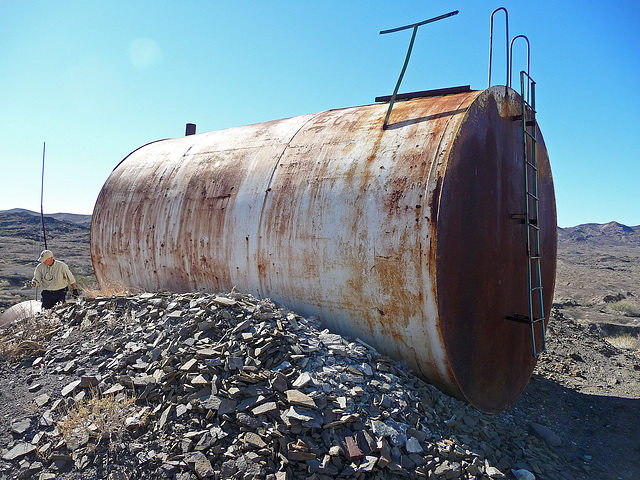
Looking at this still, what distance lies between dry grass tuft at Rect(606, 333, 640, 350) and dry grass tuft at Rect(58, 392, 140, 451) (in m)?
9.43

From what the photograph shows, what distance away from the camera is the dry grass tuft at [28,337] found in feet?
16.6

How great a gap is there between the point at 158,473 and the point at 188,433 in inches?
13.1

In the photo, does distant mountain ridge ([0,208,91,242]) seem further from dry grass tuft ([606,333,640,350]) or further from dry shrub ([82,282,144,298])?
dry grass tuft ([606,333,640,350])

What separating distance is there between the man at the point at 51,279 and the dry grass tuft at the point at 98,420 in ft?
12.4

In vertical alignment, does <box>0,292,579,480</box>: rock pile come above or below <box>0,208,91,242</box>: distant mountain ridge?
below

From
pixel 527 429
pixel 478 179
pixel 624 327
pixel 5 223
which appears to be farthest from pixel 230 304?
pixel 5 223

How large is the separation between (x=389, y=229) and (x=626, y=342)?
336 inches

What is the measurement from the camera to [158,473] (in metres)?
3.32

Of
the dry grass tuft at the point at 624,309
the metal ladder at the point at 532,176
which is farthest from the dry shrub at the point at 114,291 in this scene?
the dry grass tuft at the point at 624,309

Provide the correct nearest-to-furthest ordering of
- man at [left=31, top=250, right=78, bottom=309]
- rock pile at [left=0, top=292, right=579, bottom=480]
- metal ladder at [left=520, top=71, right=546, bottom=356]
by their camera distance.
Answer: rock pile at [left=0, top=292, right=579, bottom=480] → metal ladder at [left=520, top=71, right=546, bottom=356] → man at [left=31, top=250, right=78, bottom=309]

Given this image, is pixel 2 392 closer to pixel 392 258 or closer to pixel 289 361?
pixel 289 361

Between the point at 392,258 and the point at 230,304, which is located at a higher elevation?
the point at 392,258

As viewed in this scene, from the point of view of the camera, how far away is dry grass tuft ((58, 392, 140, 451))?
11.9ft

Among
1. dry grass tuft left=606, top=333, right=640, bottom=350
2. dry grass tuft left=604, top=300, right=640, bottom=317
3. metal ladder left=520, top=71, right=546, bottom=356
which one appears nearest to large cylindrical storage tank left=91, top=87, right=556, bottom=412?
metal ladder left=520, top=71, right=546, bottom=356
